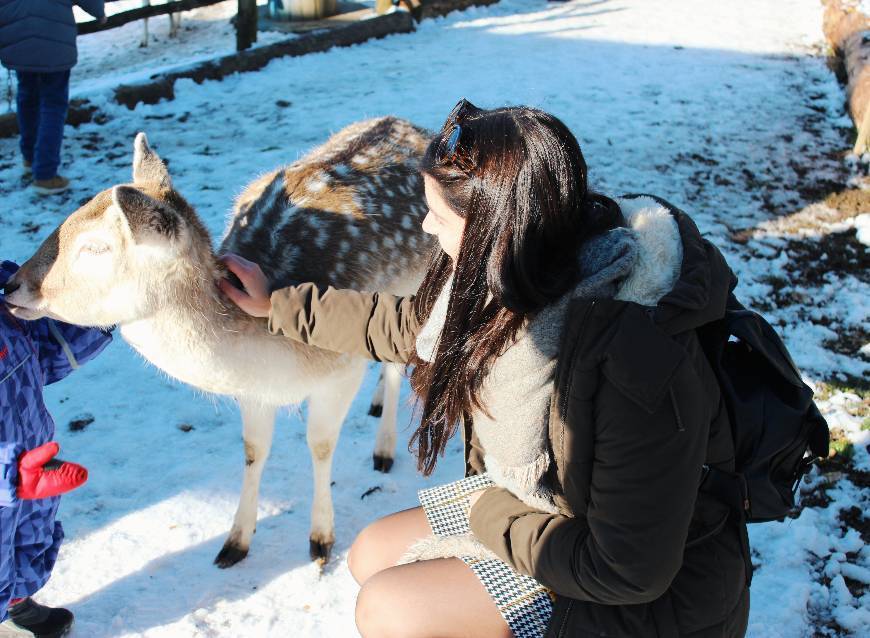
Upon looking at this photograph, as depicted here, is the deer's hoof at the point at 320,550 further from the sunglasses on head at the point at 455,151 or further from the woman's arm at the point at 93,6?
the woman's arm at the point at 93,6

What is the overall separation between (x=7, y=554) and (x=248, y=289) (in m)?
1.08

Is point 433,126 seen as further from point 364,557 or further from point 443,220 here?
point 443,220

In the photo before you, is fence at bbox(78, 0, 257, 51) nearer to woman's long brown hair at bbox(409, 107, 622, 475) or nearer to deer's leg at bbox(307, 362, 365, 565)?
deer's leg at bbox(307, 362, 365, 565)

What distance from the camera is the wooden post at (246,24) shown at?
9.14 meters

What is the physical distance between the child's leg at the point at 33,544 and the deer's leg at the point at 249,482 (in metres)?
0.73

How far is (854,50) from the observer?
30.0 feet

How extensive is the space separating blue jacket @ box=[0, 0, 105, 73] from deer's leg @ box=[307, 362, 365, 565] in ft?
14.0

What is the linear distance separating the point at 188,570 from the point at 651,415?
214 centimetres

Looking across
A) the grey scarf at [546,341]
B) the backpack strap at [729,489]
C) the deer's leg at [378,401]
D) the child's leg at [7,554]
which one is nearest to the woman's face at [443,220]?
the grey scarf at [546,341]

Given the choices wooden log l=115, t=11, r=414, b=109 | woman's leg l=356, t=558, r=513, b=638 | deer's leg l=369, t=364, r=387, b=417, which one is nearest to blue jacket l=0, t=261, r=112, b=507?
woman's leg l=356, t=558, r=513, b=638

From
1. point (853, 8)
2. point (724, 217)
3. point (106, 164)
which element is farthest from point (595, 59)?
point (106, 164)

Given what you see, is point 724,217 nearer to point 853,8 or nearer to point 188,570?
point 188,570

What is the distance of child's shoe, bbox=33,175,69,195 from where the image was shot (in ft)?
19.5

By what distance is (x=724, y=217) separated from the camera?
6117 millimetres
